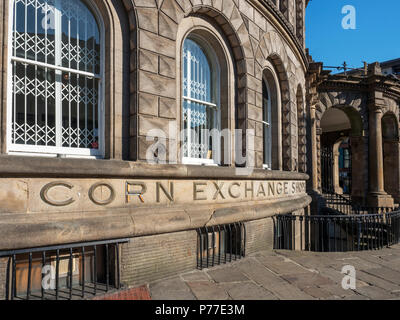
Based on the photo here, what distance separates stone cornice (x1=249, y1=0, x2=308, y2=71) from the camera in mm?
7759

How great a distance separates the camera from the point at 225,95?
6.88m

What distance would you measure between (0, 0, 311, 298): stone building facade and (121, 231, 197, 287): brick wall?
0.06 ft

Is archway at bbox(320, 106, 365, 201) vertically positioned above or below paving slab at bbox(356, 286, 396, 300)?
above

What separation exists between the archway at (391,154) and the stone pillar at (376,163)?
7.95 feet

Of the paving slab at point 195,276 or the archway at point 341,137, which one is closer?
the paving slab at point 195,276

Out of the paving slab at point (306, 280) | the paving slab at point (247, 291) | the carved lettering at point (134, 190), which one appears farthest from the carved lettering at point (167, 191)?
the paving slab at point (306, 280)

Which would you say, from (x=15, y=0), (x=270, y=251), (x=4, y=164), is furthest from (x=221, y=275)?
(x=15, y=0)

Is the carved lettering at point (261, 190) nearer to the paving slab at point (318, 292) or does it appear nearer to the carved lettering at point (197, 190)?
the carved lettering at point (197, 190)

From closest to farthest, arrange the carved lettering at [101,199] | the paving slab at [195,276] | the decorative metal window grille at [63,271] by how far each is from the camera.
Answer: the decorative metal window grille at [63,271], the carved lettering at [101,199], the paving slab at [195,276]

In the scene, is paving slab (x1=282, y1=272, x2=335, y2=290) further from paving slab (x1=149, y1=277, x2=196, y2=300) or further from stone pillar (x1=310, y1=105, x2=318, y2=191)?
stone pillar (x1=310, y1=105, x2=318, y2=191)

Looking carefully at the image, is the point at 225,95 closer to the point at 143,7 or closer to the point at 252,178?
the point at 252,178

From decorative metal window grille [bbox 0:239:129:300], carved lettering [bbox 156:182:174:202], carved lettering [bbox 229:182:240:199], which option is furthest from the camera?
carved lettering [bbox 229:182:240:199]

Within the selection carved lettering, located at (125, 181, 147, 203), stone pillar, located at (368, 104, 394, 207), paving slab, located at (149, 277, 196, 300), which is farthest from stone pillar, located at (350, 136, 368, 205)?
carved lettering, located at (125, 181, 147, 203)

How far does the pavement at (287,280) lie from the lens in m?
4.27
